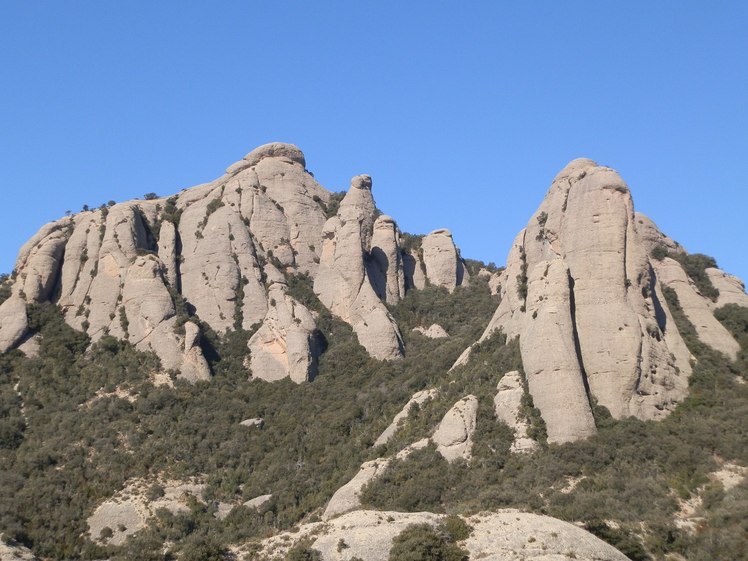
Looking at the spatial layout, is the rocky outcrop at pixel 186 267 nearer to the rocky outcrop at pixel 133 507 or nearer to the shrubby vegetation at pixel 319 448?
the shrubby vegetation at pixel 319 448

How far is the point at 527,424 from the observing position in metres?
49.3

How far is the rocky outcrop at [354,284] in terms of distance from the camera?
70.2 metres

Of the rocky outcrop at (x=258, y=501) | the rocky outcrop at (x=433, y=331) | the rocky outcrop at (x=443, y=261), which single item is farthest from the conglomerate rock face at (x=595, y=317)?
the rocky outcrop at (x=443, y=261)

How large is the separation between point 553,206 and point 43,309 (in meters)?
38.6

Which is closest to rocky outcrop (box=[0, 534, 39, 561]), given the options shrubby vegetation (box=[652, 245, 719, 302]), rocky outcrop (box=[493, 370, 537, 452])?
rocky outcrop (box=[493, 370, 537, 452])

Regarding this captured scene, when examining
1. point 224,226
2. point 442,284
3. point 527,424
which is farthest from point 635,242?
point 224,226

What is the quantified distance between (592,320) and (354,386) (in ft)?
63.0

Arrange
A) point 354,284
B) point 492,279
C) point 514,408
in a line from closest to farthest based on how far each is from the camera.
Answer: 1. point 514,408
2. point 354,284
3. point 492,279

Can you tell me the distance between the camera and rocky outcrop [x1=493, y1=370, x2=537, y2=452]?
48281 mm

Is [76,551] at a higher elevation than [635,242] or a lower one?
lower

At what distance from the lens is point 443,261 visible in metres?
83.9

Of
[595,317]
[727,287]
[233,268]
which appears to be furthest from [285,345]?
[727,287]

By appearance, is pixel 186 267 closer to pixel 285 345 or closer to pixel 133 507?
pixel 285 345

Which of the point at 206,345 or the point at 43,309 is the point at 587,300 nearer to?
the point at 206,345
